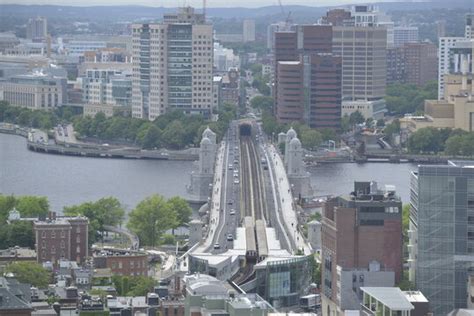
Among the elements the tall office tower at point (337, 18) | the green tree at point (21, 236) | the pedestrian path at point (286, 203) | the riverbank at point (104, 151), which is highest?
the tall office tower at point (337, 18)

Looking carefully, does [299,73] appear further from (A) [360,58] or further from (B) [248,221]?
(B) [248,221]

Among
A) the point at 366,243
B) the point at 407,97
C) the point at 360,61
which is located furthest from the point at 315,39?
the point at 366,243

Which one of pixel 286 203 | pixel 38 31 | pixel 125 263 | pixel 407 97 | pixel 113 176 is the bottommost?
pixel 113 176

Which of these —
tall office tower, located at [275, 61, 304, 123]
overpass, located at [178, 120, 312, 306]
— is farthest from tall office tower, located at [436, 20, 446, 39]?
overpass, located at [178, 120, 312, 306]

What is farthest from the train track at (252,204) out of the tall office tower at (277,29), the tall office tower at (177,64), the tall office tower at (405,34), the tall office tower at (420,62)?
the tall office tower at (405,34)

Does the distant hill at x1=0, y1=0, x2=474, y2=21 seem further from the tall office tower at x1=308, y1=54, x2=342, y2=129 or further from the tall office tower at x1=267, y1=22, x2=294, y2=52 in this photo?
the tall office tower at x1=308, y1=54, x2=342, y2=129

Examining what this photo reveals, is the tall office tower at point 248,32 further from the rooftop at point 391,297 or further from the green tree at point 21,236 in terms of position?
the rooftop at point 391,297

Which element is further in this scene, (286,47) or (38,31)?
(38,31)
